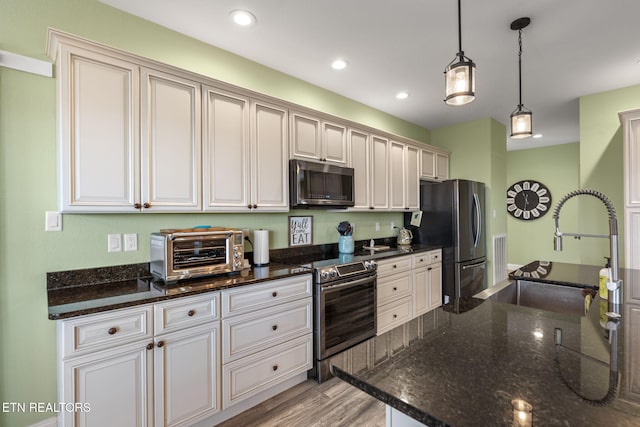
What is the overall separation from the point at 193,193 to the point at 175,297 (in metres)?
0.76

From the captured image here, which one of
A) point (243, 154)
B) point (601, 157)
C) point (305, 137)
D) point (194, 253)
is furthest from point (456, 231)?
point (194, 253)

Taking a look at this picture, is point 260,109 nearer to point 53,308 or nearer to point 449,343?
point 53,308

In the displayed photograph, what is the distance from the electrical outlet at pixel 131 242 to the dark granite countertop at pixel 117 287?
123 mm

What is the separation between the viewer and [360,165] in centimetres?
346

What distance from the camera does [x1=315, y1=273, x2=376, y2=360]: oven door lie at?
8.14 feet

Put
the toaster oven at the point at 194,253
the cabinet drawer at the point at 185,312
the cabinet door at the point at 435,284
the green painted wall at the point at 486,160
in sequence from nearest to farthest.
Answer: the cabinet drawer at the point at 185,312 < the toaster oven at the point at 194,253 < the cabinet door at the point at 435,284 < the green painted wall at the point at 486,160

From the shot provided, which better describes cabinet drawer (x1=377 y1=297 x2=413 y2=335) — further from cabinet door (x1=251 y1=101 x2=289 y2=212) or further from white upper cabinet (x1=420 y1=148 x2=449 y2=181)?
white upper cabinet (x1=420 y1=148 x2=449 y2=181)

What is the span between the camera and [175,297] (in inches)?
68.5

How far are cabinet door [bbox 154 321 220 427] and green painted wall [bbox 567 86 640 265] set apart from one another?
428 centimetres

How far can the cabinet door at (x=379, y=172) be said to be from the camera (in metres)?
3.61

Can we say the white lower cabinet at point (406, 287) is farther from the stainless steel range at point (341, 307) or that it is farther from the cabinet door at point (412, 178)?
the cabinet door at point (412, 178)

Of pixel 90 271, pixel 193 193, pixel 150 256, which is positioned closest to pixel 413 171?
pixel 193 193

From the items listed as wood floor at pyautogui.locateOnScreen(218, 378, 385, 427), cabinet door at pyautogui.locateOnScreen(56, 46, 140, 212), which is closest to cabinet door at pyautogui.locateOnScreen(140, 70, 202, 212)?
cabinet door at pyautogui.locateOnScreen(56, 46, 140, 212)

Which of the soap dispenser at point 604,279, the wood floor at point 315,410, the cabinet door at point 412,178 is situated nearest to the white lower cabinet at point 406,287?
the cabinet door at point 412,178
